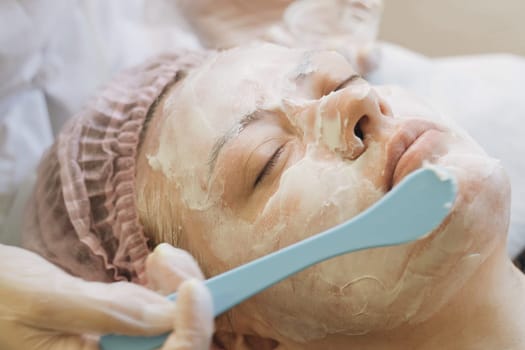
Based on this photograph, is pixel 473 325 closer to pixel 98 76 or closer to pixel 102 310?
pixel 102 310

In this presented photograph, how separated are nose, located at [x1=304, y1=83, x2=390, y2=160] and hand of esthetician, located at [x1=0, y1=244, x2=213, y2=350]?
0.81 feet

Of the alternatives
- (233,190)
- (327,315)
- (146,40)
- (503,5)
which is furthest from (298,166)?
(503,5)

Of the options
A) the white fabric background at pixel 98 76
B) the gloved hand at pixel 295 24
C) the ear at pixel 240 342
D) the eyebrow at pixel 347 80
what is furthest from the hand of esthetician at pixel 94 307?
the gloved hand at pixel 295 24

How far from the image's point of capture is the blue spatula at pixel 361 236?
71cm

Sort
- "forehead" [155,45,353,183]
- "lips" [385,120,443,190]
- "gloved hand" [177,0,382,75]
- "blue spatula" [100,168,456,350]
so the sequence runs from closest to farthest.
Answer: "blue spatula" [100,168,456,350] < "lips" [385,120,443,190] < "forehead" [155,45,353,183] < "gloved hand" [177,0,382,75]

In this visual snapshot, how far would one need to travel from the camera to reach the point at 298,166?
90cm

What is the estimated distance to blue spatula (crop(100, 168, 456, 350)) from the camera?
28.0 inches

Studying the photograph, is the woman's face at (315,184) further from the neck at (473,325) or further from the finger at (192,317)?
the finger at (192,317)

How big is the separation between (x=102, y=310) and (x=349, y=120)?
389mm

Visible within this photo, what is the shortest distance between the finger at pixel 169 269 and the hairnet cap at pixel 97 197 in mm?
210

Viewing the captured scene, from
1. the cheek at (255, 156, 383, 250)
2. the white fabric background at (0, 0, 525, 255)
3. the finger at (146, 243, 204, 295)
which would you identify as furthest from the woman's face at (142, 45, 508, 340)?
the white fabric background at (0, 0, 525, 255)

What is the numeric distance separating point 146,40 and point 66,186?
2.04 ft

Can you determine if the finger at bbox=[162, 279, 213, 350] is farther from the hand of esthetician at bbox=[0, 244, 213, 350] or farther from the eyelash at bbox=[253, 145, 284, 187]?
the eyelash at bbox=[253, 145, 284, 187]

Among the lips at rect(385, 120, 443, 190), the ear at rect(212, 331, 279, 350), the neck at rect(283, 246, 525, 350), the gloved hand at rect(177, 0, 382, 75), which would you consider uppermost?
the lips at rect(385, 120, 443, 190)
